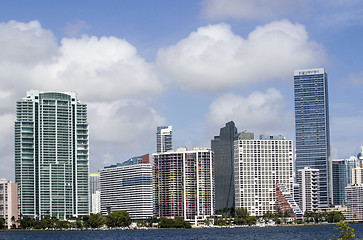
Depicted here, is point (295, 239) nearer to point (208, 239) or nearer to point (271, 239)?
point (271, 239)

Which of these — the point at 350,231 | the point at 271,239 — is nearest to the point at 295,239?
the point at 271,239

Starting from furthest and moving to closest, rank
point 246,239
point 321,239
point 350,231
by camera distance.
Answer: point 246,239 < point 321,239 < point 350,231

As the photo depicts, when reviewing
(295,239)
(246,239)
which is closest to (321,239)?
(295,239)

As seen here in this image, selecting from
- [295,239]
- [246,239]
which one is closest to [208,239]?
[246,239]

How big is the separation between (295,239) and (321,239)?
10216 mm

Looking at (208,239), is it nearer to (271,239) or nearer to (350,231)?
(271,239)

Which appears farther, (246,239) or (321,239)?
(246,239)

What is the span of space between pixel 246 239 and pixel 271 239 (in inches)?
299

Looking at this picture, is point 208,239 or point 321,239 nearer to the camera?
point 321,239

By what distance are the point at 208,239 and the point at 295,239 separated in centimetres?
2667

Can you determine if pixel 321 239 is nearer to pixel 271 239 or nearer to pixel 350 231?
pixel 271 239

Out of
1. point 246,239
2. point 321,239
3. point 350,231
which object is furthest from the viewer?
point 246,239

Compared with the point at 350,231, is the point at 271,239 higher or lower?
lower

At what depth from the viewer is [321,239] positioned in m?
180
